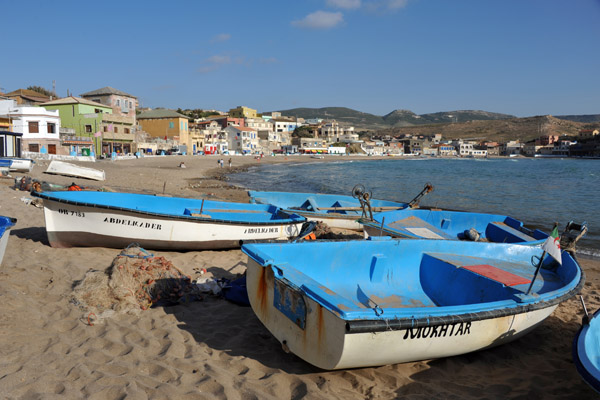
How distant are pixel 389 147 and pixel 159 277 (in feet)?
Result: 458

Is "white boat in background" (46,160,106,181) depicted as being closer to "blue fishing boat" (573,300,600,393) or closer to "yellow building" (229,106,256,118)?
"blue fishing boat" (573,300,600,393)

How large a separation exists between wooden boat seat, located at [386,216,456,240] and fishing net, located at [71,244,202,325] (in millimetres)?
5321

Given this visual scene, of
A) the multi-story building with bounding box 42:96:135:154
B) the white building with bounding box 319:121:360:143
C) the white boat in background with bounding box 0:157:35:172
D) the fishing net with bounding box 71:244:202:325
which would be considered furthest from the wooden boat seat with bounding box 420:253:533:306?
the white building with bounding box 319:121:360:143

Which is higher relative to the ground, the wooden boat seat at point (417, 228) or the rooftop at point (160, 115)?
the rooftop at point (160, 115)

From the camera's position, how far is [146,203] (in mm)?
10484

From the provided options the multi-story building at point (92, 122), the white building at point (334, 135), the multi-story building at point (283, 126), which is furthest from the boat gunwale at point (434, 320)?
the multi-story building at point (283, 126)

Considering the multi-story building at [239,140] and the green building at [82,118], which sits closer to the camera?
the green building at [82,118]

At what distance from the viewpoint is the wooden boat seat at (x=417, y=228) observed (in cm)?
979

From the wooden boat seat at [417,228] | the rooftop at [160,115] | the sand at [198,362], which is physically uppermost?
the rooftop at [160,115]

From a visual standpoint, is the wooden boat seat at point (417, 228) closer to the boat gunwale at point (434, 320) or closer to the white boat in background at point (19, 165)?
the boat gunwale at point (434, 320)

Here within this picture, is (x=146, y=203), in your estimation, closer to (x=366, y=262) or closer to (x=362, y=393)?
(x=366, y=262)

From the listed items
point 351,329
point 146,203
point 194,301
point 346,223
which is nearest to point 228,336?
point 194,301

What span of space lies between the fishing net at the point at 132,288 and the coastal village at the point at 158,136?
3008cm

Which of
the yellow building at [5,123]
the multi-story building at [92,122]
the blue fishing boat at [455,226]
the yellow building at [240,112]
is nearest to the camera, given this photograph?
the blue fishing boat at [455,226]
